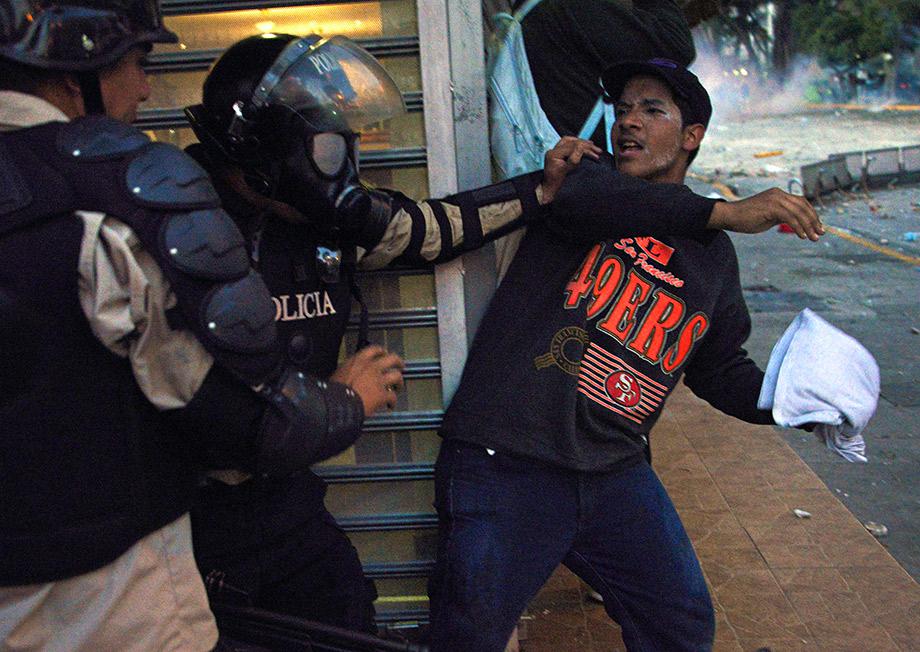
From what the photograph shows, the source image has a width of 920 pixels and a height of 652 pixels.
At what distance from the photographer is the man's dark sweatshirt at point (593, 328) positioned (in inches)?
99.7

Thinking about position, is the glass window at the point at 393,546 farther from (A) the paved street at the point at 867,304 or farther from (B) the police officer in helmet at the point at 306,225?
(A) the paved street at the point at 867,304

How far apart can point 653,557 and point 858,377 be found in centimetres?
75

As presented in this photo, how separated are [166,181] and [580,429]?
1.39 meters

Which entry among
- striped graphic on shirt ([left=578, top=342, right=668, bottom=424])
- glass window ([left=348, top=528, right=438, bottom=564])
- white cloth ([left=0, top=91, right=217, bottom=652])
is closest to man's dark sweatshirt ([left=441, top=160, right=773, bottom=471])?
striped graphic on shirt ([left=578, top=342, right=668, bottom=424])

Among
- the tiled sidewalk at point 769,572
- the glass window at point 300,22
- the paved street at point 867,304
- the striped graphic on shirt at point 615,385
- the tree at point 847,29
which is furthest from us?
the tree at point 847,29

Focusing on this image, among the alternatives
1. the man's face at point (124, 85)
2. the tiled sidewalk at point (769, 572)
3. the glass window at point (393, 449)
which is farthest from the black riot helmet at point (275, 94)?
the tiled sidewalk at point (769, 572)

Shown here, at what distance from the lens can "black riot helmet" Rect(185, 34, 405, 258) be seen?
2.09 meters

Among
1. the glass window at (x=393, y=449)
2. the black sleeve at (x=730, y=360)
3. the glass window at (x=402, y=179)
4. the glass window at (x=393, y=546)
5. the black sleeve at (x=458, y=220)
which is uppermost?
the glass window at (x=402, y=179)

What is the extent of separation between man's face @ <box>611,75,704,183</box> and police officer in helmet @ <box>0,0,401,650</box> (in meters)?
1.49

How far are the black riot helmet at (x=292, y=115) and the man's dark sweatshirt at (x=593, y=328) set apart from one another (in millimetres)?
659

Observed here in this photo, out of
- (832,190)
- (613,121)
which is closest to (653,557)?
(613,121)

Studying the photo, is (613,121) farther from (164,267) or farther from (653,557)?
(164,267)

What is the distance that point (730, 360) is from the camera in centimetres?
285

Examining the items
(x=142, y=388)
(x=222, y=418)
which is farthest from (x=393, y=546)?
(x=142, y=388)
